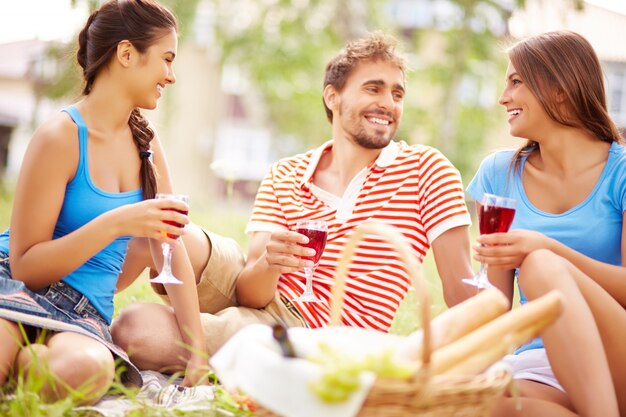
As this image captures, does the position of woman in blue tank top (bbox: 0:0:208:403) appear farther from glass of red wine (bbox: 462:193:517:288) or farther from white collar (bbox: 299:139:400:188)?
glass of red wine (bbox: 462:193:517:288)

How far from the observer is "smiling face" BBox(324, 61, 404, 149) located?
13.0ft

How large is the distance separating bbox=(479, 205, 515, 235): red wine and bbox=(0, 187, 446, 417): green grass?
123 centimetres

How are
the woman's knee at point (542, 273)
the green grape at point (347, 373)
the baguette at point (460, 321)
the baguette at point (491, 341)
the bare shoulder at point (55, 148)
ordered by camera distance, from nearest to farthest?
the green grape at point (347, 373) → the baguette at point (491, 341) → the baguette at point (460, 321) → the woman's knee at point (542, 273) → the bare shoulder at point (55, 148)

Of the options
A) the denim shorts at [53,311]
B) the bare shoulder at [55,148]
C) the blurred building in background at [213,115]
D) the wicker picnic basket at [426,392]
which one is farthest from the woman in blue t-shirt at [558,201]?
the blurred building in background at [213,115]

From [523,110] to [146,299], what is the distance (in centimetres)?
287

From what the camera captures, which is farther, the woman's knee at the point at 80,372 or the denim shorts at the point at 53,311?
the denim shorts at the point at 53,311

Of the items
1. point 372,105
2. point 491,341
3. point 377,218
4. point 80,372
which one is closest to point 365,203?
point 377,218

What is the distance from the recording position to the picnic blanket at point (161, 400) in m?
2.82

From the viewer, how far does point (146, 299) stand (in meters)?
5.15

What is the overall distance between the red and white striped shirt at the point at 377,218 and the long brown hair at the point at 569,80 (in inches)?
23.9

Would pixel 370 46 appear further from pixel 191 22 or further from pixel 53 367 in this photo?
pixel 191 22

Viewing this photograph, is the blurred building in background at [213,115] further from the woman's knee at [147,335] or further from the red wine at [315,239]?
the red wine at [315,239]

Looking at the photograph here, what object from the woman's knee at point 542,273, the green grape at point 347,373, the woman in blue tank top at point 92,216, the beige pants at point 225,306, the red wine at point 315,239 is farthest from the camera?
the beige pants at point 225,306

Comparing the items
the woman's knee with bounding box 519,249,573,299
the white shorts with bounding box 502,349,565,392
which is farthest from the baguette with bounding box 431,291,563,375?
the white shorts with bounding box 502,349,565,392
